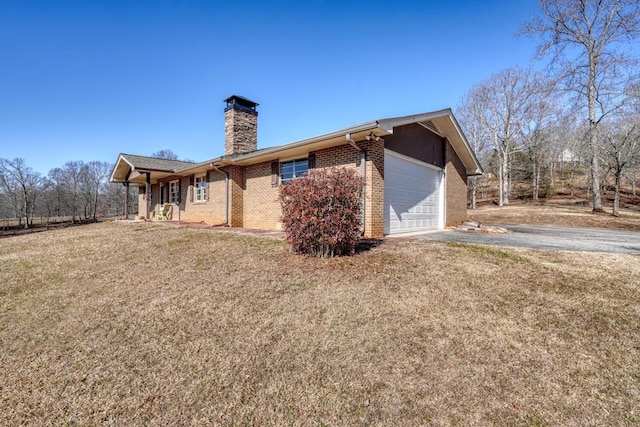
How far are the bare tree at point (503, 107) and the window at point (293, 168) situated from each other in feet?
73.5

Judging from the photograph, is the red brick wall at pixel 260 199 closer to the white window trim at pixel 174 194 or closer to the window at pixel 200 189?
the window at pixel 200 189

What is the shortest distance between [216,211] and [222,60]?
622 cm

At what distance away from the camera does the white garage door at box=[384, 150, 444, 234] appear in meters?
8.96

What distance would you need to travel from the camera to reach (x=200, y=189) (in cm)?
1446

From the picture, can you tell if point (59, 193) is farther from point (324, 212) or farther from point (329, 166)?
point (324, 212)

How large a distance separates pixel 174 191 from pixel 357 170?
1337 centimetres

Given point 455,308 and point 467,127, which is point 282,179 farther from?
point 467,127

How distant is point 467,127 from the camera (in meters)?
26.7

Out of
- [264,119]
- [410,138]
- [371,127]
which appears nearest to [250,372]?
[371,127]

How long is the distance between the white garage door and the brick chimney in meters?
7.60

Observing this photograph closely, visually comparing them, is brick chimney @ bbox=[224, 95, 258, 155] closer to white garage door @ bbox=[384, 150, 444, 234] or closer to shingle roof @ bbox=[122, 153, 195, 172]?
shingle roof @ bbox=[122, 153, 195, 172]

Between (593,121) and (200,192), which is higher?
(593,121)

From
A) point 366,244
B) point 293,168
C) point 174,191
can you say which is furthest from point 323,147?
point 174,191

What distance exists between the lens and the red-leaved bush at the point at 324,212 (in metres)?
5.43
